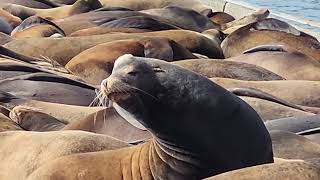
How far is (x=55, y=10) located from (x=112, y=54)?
3.99 meters

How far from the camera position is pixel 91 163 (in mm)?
3773

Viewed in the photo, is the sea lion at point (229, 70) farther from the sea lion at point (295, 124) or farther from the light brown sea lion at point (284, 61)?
the sea lion at point (295, 124)

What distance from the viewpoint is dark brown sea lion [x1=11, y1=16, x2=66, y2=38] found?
873cm

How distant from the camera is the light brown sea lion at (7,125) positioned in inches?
191

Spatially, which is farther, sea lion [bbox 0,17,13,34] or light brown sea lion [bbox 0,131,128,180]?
sea lion [bbox 0,17,13,34]

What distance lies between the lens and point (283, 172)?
2664 millimetres

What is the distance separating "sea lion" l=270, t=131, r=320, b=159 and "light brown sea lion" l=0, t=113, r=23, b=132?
1.38m

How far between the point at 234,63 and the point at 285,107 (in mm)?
1484

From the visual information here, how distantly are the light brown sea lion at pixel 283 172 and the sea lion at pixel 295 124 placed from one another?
7.92 ft

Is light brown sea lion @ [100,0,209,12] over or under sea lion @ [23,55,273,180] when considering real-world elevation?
under

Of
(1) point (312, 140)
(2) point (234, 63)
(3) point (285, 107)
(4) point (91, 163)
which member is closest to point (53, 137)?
(4) point (91, 163)

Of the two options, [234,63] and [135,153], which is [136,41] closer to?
[234,63]

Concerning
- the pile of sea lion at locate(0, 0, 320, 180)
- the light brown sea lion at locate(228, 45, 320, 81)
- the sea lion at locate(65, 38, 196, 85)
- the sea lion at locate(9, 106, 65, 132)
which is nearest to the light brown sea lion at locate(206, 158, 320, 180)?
the pile of sea lion at locate(0, 0, 320, 180)

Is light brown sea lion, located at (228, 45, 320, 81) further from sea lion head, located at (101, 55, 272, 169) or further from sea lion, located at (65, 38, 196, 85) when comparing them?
sea lion head, located at (101, 55, 272, 169)
